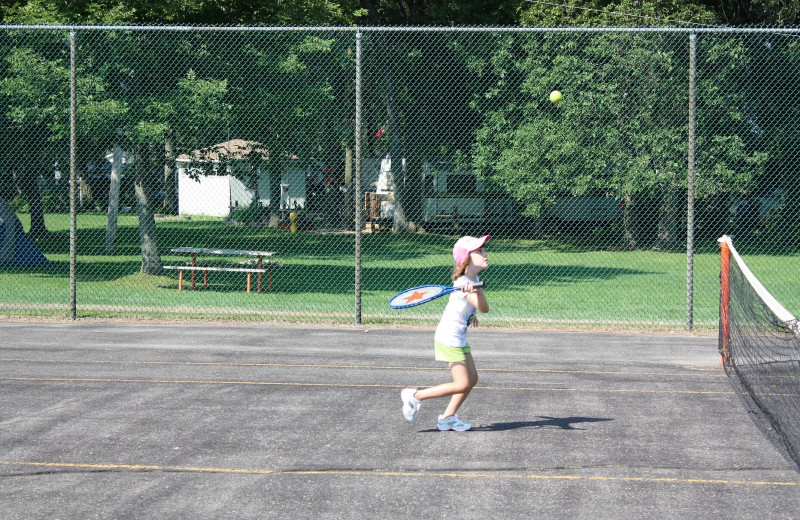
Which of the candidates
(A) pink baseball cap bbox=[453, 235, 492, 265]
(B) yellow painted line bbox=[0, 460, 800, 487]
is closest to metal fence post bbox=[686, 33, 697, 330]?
(A) pink baseball cap bbox=[453, 235, 492, 265]

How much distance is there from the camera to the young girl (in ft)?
22.6

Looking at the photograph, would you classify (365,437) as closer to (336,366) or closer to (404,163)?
(336,366)

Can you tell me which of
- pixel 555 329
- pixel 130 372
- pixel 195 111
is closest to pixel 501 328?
pixel 555 329

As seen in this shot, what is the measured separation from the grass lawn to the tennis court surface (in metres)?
3.19

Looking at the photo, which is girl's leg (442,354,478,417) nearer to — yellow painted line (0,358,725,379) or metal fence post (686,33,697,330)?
yellow painted line (0,358,725,379)

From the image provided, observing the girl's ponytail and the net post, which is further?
the net post

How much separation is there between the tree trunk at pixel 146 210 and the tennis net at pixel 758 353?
12.5 metres

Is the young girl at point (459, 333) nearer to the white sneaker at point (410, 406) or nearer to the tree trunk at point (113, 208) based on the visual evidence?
the white sneaker at point (410, 406)

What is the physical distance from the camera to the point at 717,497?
551 centimetres

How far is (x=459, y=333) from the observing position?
694 centimetres

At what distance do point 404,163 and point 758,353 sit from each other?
2836 cm

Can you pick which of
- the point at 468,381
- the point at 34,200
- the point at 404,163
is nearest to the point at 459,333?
the point at 468,381

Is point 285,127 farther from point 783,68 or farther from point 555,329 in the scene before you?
point 783,68

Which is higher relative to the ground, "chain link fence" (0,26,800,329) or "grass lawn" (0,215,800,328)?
"chain link fence" (0,26,800,329)
